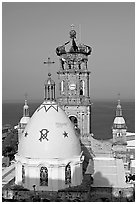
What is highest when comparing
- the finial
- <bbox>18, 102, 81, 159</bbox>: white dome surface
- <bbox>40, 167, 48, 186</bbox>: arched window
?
the finial

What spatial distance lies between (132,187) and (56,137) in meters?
4.56

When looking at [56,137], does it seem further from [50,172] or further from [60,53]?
[60,53]

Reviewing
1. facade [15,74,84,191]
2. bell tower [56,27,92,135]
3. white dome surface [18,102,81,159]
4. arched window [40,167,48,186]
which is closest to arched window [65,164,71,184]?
facade [15,74,84,191]

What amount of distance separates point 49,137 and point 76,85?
768 cm

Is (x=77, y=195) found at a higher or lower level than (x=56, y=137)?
lower

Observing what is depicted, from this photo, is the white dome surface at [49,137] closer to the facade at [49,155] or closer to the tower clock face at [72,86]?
the facade at [49,155]

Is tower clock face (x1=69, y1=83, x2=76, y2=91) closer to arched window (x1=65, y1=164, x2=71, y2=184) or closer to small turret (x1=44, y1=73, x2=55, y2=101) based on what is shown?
small turret (x1=44, y1=73, x2=55, y2=101)

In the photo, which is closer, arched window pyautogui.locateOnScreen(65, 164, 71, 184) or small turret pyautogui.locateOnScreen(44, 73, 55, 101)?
arched window pyautogui.locateOnScreen(65, 164, 71, 184)

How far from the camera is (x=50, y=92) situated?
1647 centimetres

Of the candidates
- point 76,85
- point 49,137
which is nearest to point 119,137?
point 76,85

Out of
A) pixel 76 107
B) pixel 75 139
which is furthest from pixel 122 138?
pixel 75 139

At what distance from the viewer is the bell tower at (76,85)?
22328 millimetres

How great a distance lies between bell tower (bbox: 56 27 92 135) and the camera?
22.3 metres

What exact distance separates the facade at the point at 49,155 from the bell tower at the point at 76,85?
6.39 meters
